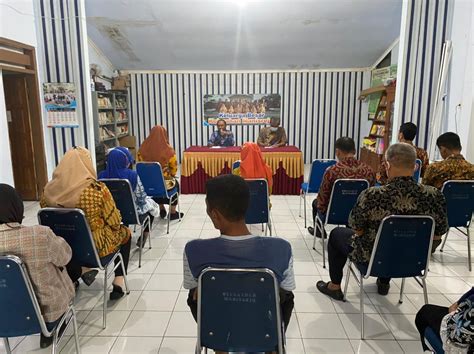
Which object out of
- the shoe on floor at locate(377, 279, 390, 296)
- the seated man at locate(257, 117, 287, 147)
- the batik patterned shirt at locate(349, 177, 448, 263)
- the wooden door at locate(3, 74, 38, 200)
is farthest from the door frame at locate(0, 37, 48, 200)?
the shoe on floor at locate(377, 279, 390, 296)

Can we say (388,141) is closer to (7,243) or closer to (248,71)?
(248,71)

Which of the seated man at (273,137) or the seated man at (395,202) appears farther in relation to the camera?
the seated man at (273,137)

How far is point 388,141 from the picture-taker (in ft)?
20.9

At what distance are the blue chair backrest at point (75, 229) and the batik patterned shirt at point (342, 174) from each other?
1914 millimetres

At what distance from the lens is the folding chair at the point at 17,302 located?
142 centimetres

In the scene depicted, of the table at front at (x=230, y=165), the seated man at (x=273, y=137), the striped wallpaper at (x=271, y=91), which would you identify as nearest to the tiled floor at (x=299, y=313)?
the table at front at (x=230, y=165)

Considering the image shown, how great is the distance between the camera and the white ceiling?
18.4 ft

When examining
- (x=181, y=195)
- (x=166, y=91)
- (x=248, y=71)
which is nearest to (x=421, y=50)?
(x=181, y=195)

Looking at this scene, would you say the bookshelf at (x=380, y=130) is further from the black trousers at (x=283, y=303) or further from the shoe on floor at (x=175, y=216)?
the black trousers at (x=283, y=303)

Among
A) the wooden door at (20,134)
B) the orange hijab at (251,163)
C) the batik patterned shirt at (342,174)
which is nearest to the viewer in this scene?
the batik patterned shirt at (342,174)

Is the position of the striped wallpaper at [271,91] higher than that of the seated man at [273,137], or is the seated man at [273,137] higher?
the striped wallpaper at [271,91]

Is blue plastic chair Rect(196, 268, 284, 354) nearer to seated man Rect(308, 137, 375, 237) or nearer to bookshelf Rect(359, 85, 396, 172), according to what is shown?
seated man Rect(308, 137, 375, 237)

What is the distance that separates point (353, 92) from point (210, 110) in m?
3.62

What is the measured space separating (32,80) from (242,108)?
4.99 meters
